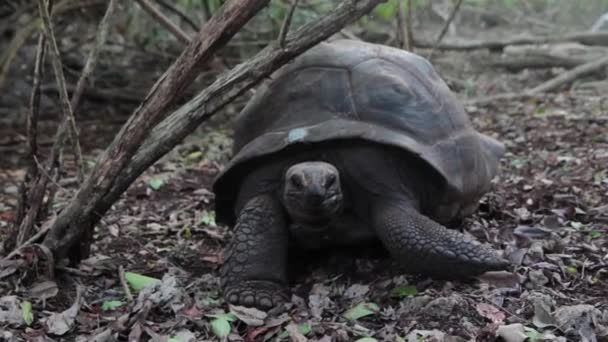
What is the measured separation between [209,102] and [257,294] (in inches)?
28.1

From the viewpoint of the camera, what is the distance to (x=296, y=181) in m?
2.69

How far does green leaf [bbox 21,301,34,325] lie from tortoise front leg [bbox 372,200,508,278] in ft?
4.13

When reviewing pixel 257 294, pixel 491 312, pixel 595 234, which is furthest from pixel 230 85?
pixel 595 234

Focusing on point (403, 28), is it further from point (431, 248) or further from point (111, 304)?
point (111, 304)

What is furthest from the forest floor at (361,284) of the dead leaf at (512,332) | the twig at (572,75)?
the twig at (572,75)

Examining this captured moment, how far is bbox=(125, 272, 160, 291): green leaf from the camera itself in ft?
9.30

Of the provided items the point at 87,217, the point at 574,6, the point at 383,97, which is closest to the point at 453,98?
the point at 383,97

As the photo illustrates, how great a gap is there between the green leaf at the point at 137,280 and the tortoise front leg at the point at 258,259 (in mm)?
283

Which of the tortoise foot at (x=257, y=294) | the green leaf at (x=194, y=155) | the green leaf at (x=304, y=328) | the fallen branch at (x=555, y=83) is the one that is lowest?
the green leaf at (x=304, y=328)

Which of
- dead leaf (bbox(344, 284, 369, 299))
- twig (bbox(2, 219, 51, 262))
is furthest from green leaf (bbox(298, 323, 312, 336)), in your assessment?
twig (bbox(2, 219, 51, 262))

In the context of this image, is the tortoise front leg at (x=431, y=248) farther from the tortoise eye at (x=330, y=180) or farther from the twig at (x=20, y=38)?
the twig at (x=20, y=38)

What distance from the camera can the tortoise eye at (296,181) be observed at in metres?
2.67

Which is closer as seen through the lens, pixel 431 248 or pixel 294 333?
pixel 294 333

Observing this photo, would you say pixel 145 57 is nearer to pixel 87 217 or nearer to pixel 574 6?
pixel 87 217
